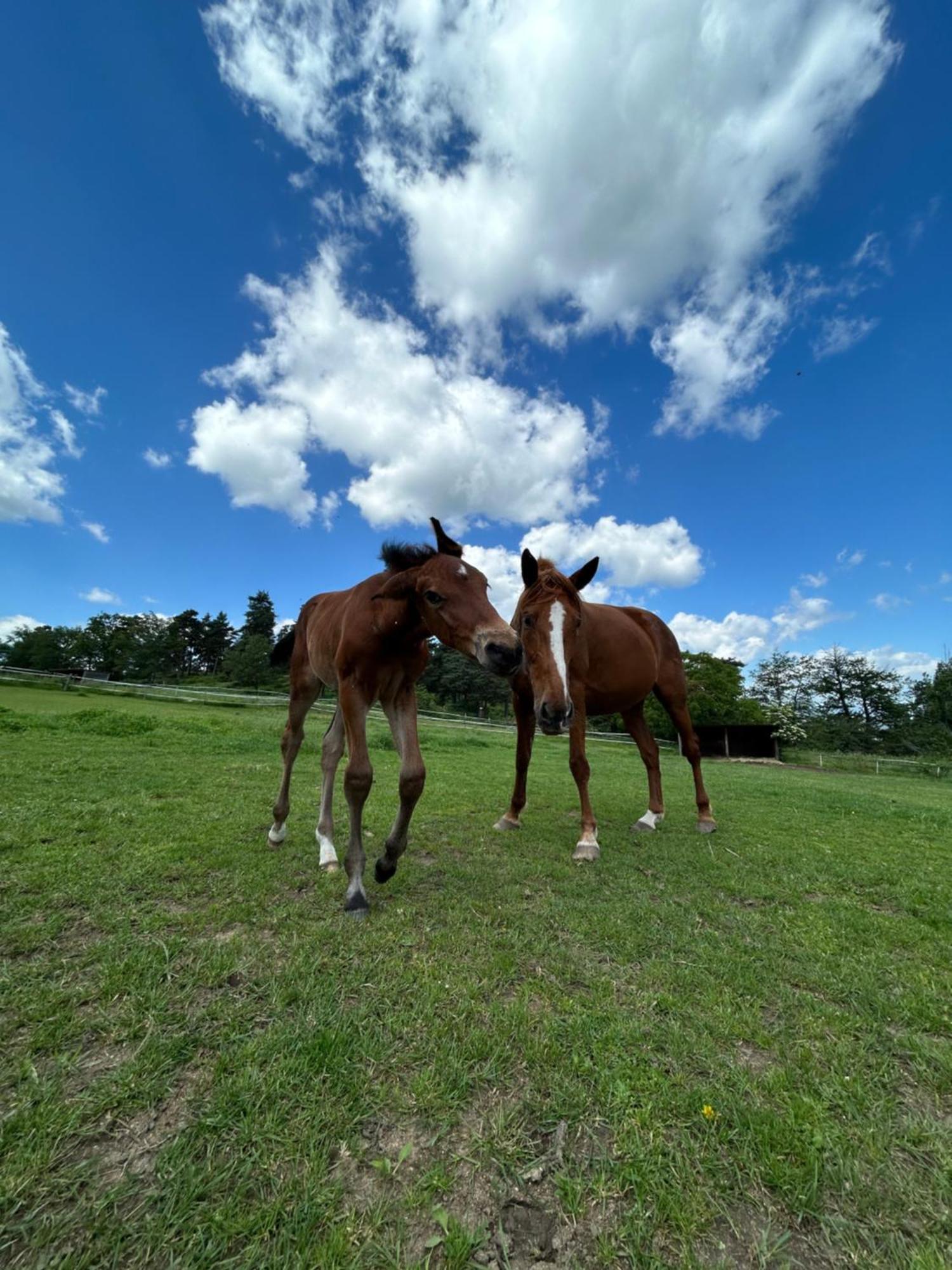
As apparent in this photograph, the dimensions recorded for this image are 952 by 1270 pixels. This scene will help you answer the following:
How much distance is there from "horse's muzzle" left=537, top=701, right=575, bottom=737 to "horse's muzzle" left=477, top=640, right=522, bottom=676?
4.12ft

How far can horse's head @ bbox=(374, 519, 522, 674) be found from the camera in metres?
2.92

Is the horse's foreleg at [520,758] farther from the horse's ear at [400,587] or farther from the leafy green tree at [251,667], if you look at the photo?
the leafy green tree at [251,667]

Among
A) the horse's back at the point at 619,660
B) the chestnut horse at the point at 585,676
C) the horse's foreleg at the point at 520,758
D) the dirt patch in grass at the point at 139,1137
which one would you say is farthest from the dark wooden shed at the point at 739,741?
the dirt patch in grass at the point at 139,1137

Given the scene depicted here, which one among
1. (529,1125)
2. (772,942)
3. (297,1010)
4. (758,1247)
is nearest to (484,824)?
(772,942)

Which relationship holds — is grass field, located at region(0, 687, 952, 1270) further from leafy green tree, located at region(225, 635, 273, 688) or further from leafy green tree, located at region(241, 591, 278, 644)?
leafy green tree, located at region(241, 591, 278, 644)

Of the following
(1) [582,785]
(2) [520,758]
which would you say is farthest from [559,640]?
(2) [520,758]

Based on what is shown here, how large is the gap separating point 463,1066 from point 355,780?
1.85m

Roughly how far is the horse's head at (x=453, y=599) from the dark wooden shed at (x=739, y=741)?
3412 cm

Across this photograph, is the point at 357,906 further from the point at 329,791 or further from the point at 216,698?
the point at 216,698

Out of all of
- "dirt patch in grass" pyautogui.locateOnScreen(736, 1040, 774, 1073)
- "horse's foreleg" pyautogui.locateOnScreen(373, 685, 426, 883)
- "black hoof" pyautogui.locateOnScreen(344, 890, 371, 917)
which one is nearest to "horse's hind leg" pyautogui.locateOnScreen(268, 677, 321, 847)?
"horse's foreleg" pyautogui.locateOnScreen(373, 685, 426, 883)

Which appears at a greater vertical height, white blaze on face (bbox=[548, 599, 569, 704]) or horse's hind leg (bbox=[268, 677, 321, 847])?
white blaze on face (bbox=[548, 599, 569, 704])

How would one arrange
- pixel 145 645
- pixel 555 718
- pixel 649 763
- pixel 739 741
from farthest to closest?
pixel 145 645 < pixel 739 741 < pixel 649 763 < pixel 555 718

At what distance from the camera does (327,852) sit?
414cm

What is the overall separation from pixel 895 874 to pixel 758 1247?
14.8 ft
